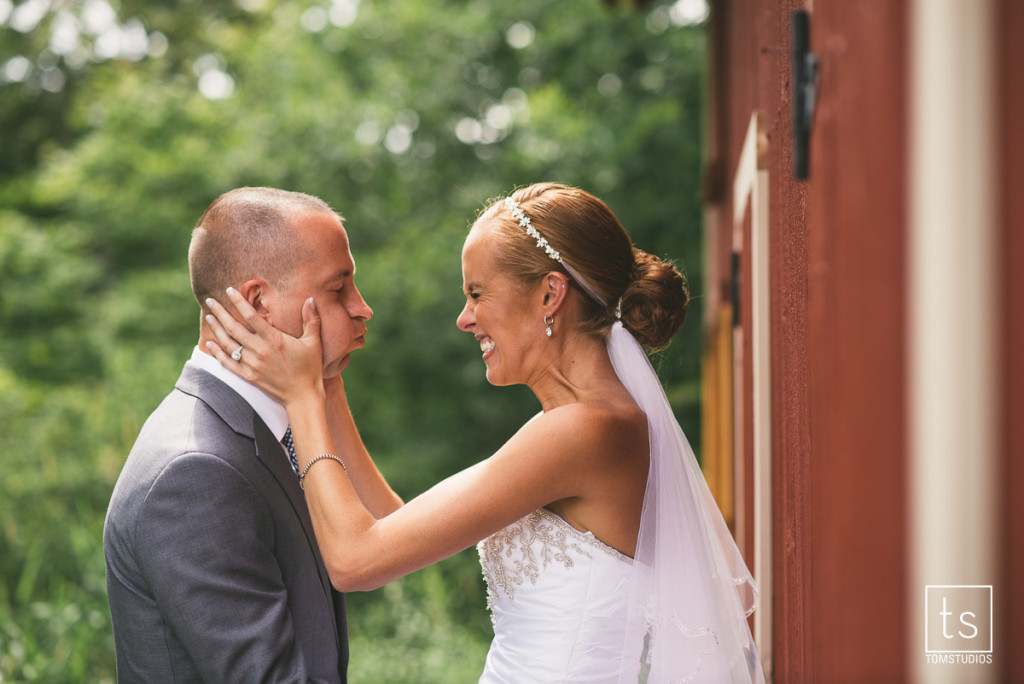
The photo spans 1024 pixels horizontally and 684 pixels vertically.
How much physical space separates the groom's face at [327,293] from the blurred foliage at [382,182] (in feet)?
19.7

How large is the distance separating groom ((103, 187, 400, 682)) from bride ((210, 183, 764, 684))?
107 millimetres

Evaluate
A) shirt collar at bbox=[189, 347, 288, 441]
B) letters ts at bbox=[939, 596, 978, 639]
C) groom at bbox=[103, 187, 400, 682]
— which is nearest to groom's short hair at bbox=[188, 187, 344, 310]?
groom at bbox=[103, 187, 400, 682]

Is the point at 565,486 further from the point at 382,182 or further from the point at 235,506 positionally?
the point at 382,182

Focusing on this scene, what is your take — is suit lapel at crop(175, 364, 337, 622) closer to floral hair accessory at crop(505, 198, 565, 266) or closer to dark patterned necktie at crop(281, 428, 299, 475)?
dark patterned necktie at crop(281, 428, 299, 475)

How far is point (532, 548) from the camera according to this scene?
93.1 inches

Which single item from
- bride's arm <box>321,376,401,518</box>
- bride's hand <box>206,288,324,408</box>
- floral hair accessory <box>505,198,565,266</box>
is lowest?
bride's arm <box>321,376,401,518</box>

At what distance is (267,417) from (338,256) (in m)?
0.49

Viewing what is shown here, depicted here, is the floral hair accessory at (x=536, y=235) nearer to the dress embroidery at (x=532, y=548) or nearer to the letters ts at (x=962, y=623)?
the dress embroidery at (x=532, y=548)

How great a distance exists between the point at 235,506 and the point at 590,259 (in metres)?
1.11

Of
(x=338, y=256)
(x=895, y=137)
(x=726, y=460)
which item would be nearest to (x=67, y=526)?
(x=726, y=460)

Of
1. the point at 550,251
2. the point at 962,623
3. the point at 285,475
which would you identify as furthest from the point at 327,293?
the point at 962,623

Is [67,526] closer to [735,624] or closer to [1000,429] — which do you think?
[735,624]

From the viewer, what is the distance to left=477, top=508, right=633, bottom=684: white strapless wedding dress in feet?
7.58

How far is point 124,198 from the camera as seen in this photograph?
407 inches
